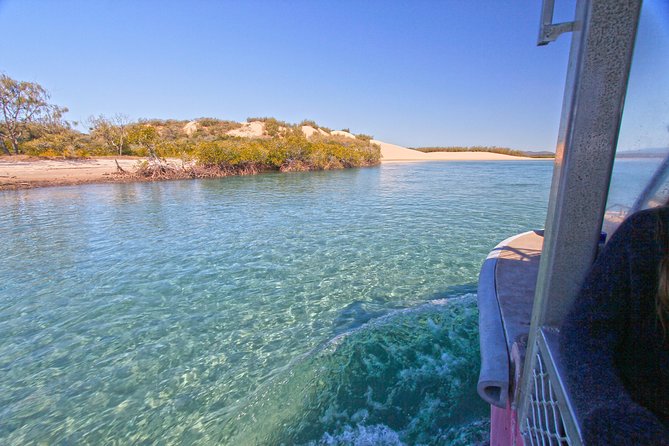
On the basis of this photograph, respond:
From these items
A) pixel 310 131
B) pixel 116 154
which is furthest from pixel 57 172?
pixel 310 131

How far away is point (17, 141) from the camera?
35406 mm

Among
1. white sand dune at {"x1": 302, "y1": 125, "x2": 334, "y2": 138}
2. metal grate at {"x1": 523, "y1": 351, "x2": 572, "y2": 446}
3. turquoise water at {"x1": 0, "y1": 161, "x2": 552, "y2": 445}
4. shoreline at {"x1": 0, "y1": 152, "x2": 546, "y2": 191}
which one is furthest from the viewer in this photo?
white sand dune at {"x1": 302, "y1": 125, "x2": 334, "y2": 138}

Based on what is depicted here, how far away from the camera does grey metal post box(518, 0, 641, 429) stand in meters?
1.05

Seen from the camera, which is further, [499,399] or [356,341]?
[356,341]

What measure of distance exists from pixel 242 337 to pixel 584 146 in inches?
170

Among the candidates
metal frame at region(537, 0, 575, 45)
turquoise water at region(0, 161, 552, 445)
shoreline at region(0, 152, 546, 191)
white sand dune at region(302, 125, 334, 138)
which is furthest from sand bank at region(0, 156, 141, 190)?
white sand dune at region(302, 125, 334, 138)

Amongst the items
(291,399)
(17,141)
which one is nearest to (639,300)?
(291,399)

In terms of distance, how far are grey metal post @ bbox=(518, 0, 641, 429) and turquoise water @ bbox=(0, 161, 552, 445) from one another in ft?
7.29

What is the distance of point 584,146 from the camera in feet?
3.72

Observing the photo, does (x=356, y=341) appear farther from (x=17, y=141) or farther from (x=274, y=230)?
(x=17, y=141)

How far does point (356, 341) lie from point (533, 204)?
45.4 ft

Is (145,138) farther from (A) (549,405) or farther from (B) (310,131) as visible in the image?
(B) (310,131)

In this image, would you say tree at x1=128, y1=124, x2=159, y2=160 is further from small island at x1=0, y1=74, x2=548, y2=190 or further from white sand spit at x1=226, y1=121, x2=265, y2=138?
white sand spit at x1=226, y1=121, x2=265, y2=138

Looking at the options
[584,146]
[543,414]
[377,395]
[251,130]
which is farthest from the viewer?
[251,130]
